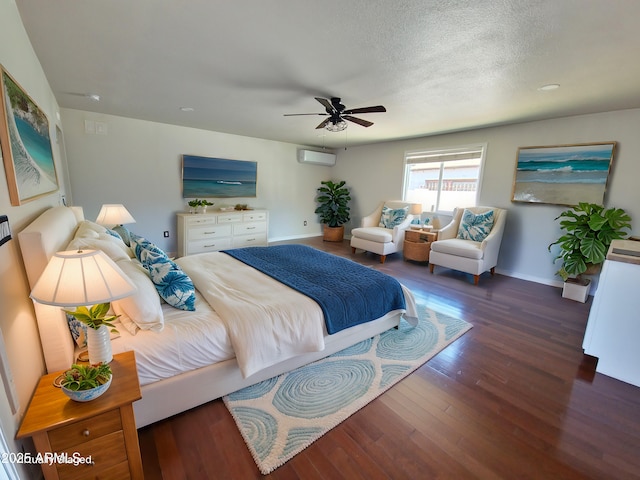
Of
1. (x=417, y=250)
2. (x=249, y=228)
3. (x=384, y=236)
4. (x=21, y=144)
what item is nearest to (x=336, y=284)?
(x=21, y=144)

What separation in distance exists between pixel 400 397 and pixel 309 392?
598 millimetres

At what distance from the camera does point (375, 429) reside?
152 cm

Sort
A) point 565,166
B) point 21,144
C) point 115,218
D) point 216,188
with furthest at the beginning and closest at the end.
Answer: point 216,188 → point 565,166 → point 115,218 → point 21,144

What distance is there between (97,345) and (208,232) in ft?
12.3

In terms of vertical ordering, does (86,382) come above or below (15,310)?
below

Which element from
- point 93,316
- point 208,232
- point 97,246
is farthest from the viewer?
point 208,232

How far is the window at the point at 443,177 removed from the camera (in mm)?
4516

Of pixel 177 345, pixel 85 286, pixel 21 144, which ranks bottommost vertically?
pixel 177 345

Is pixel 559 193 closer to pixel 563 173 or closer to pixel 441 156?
pixel 563 173

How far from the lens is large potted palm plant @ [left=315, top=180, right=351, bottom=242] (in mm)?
6219

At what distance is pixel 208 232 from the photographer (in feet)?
15.5

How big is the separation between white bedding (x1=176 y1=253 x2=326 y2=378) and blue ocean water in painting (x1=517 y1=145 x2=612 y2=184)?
3.86 m

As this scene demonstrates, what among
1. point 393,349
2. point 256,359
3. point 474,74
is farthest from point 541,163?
point 256,359

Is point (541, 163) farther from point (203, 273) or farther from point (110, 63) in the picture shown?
point (110, 63)
